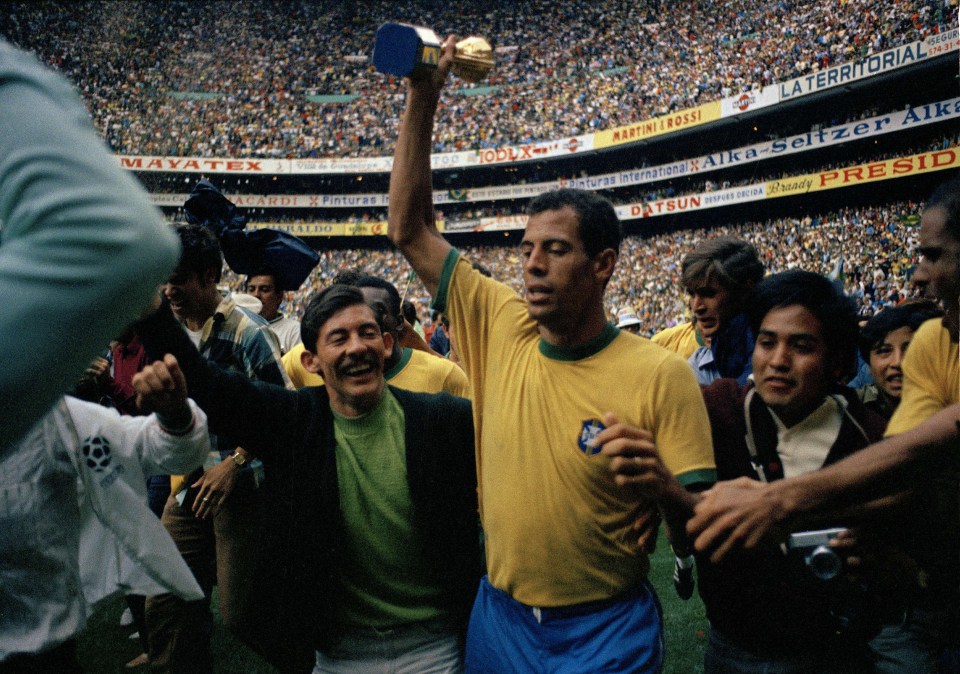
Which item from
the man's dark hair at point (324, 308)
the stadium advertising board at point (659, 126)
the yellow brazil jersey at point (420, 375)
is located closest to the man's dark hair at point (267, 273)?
the yellow brazil jersey at point (420, 375)

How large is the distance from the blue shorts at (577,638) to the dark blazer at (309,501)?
38 centimetres

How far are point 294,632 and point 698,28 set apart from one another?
32.9 m

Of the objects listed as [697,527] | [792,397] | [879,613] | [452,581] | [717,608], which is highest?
[792,397]

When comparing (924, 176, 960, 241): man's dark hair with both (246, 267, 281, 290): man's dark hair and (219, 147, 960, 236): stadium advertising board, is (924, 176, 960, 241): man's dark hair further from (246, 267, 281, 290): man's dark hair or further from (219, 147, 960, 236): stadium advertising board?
(219, 147, 960, 236): stadium advertising board

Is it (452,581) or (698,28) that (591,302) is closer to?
(452,581)

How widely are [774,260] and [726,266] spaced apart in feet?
72.5

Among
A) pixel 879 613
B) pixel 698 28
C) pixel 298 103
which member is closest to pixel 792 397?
pixel 879 613

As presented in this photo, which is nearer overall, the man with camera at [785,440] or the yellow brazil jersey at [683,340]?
the man with camera at [785,440]

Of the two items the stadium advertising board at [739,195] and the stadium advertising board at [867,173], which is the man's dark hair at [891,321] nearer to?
the stadium advertising board at [739,195]

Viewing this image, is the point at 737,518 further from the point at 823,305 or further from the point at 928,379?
the point at 823,305

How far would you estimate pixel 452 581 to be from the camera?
2.35 m

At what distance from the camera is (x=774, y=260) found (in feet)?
78.2

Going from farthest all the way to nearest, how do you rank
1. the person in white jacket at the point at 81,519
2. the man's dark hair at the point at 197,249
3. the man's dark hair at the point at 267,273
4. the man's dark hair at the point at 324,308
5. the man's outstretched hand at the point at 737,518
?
the man's dark hair at the point at 267,273
the man's dark hair at the point at 197,249
the man's dark hair at the point at 324,308
the person in white jacket at the point at 81,519
the man's outstretched hand at the point at 737,518

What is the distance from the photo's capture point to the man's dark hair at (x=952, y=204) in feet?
5.69
